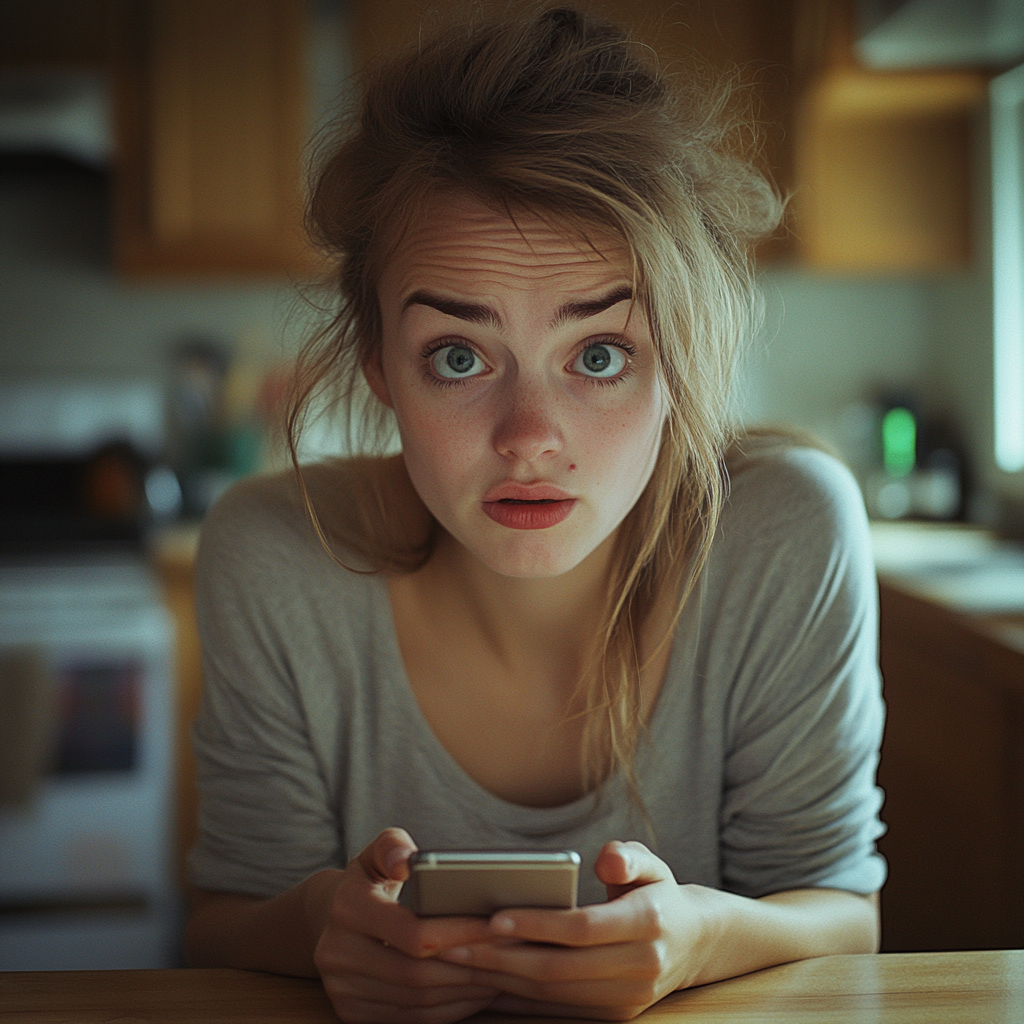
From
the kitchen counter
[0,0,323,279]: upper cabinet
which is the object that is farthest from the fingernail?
[0,0,323,279]: upper cabinet

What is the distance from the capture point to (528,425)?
0.76m

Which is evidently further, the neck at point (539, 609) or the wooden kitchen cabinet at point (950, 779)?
the wooden kitchen cabinet at point (950, 779)

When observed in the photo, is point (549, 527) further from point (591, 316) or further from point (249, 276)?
point (249, 276)

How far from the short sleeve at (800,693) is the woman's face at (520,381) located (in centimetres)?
19

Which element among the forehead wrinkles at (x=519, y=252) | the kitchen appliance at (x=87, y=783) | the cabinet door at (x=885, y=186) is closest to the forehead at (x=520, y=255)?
the forehead wrinkles at (x=519, y=252)

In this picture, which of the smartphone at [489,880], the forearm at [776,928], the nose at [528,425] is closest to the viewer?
the smartphone at [489,880]

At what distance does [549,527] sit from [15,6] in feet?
7.89

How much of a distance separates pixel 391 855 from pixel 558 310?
385 mm

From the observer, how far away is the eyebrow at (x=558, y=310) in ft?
2.53

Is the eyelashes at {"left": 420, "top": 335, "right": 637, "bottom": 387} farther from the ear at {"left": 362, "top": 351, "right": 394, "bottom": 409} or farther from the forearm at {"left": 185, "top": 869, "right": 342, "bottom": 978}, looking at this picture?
the forearm at {"left": 185, "top": 869, "right": 342, "bottom": 978}

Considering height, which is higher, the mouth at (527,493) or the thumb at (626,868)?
the mouth at (527,493)

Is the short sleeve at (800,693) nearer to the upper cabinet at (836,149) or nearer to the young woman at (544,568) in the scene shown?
the young woman at (544,568)

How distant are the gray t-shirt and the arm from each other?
228mm

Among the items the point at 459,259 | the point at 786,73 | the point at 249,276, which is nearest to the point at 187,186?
the point at 249,276
